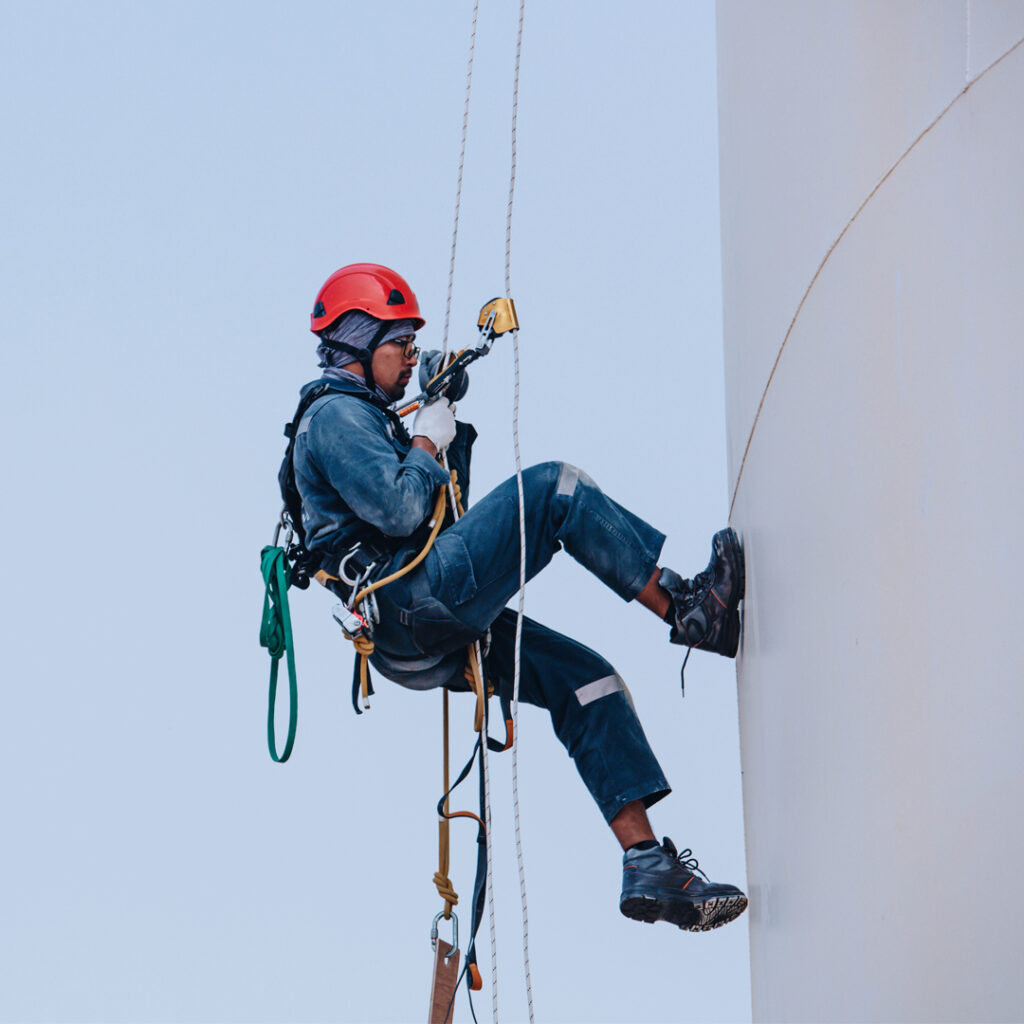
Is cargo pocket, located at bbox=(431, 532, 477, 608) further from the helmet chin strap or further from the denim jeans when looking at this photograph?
the helmet chin strap

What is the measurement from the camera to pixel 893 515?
448 centimetres

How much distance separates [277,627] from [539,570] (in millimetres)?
909

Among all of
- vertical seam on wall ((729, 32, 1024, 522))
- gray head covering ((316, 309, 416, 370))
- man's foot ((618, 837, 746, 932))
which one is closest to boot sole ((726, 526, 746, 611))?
vertical seam on wall ((729, 32, 1024, 522))

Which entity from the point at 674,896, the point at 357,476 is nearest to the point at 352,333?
the point at 357,476

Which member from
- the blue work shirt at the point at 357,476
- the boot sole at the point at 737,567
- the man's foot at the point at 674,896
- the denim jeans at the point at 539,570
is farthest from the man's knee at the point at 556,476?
the man's foot at the point at 674,896

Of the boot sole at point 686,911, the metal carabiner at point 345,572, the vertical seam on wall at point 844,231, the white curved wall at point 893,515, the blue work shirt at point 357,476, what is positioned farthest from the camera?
the metal carabiner at point 345,572

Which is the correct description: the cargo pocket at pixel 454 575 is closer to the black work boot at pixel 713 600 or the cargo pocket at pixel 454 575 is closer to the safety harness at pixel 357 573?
the safety harness at pixel 357 573

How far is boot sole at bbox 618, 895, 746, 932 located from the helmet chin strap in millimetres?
1909

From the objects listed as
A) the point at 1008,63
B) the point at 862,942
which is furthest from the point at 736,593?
the point at 1008,63

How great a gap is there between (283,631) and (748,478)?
1.64 metres

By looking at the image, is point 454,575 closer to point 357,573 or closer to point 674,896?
point 357,573

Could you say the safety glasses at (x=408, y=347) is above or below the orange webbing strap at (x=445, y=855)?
above

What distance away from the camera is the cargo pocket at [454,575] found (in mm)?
Result: 5703

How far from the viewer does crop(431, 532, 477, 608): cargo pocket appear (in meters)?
5.70
